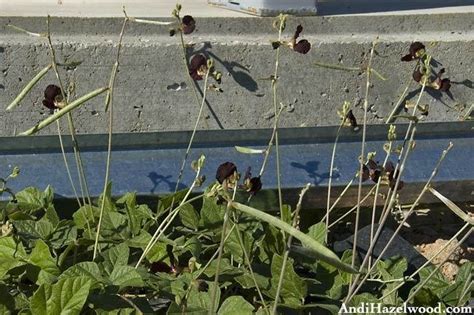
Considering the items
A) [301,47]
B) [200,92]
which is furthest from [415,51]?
[200,92]

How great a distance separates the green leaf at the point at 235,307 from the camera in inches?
63.8

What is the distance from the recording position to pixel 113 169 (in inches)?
85.4

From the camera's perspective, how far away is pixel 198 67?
2.24 meters

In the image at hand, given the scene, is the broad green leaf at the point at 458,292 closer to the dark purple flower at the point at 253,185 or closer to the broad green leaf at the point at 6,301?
the dark purple flower at the point at 253,185

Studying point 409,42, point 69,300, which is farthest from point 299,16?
point 69,300

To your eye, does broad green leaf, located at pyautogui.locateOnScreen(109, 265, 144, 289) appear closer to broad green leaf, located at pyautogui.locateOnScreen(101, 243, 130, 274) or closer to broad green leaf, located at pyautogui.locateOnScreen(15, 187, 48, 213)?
broad green leaf, located at pyautogui.locateOnScreen(101, 243, 130, 274)

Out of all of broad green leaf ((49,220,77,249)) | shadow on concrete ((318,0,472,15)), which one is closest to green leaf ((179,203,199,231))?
broad green leaf ((49,220,77,249))

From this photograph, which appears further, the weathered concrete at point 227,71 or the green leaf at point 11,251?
the weathered concrete at point 227,71

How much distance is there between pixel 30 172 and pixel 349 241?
2.42 feet

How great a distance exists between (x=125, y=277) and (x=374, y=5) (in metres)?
1.63

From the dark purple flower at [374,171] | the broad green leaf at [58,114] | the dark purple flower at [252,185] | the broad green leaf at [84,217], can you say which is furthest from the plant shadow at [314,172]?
the broad green leaf at [58,114]

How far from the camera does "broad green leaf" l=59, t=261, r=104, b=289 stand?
5.41 ft

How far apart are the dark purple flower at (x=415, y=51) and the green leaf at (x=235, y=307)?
95cm

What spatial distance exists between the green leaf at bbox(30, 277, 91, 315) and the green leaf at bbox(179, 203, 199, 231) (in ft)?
1.45
